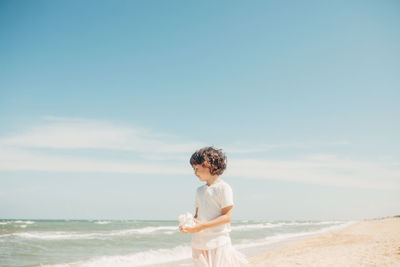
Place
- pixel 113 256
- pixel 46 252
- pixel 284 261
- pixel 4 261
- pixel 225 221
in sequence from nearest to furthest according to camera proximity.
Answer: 1. pixel 225 221
2. pixel 284 261
3. pixel 4 261
4. pixel 113 256
5. pixel 46 252

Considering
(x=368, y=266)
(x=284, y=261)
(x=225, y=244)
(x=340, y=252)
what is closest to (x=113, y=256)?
(x=284, y=261)

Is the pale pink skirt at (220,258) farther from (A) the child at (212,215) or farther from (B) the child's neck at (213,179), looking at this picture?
(B) the child's neck at (213,179)

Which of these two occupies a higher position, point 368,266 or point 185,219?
point 185,219

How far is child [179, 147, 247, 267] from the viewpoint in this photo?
8.46 ft

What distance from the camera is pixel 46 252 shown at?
13.7 metres

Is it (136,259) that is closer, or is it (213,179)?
(213,179)

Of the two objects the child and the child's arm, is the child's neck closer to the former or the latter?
the child

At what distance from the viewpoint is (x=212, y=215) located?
8.74 ft

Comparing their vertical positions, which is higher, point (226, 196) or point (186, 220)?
point (226, 196)

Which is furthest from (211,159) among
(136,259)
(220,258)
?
(136,259)

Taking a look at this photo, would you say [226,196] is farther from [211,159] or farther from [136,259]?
[136,259]

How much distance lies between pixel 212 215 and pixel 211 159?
456 millimetres

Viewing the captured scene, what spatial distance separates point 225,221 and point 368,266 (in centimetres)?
609

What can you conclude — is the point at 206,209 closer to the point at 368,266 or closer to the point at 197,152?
the point at 197,152
